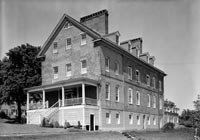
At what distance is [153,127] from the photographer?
139 feet

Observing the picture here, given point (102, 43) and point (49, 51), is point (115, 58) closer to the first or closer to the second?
point (102, 43)

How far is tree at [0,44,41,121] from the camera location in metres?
40.9

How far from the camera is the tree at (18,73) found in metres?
40.9

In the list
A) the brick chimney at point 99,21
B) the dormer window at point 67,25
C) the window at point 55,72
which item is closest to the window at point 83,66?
the window at point 55,72

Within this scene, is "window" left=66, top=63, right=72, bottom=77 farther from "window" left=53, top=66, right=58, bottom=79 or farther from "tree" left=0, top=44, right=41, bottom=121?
"tree" left=0, top=44, right=41, bottom=121

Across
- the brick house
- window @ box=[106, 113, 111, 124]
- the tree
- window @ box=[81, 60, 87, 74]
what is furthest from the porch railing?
the tree

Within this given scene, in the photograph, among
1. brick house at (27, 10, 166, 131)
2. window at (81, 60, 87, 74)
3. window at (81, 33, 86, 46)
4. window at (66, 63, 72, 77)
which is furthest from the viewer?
window at (66, 63, 72, 77)

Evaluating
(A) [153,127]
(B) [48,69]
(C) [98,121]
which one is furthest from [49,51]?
(A) [153,127]

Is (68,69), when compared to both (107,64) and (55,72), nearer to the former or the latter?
(55,72)

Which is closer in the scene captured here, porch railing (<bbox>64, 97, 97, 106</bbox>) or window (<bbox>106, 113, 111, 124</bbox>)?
porch railing (<bbox>64, 97, 97, 106</bbox>)

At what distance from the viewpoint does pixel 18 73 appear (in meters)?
42.1

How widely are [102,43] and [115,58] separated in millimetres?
3249

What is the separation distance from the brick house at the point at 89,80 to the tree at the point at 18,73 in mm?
7991

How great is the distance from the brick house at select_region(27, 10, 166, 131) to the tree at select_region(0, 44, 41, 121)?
7991mm
